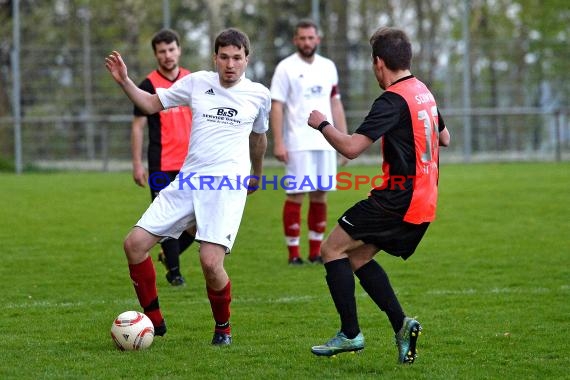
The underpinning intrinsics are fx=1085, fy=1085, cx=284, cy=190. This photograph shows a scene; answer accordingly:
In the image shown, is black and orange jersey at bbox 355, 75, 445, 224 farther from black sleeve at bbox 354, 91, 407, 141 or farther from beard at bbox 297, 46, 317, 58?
beard at bbox 297, 46, 317, 58

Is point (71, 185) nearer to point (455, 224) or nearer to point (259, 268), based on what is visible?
point (455, 224)

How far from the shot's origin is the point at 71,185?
1880 cm

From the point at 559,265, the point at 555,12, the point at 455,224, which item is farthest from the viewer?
the point at 555,12

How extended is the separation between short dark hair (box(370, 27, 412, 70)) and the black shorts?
775mm

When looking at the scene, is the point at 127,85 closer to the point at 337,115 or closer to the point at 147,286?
the point at 147,286

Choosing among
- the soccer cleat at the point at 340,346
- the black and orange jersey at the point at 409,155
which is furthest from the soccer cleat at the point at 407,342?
the black and orange jersey at the point at 409,155

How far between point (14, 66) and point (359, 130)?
19.0 m

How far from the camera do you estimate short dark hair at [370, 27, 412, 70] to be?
236 inches

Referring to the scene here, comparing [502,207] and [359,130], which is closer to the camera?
[359,130]

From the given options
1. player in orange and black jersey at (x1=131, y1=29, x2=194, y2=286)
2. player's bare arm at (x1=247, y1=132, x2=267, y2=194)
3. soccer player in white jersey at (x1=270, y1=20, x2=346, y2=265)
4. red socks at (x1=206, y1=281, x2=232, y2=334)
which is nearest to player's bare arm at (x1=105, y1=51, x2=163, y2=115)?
player's bare arm at (x1=247, y1=132, x2=267, y2=194)

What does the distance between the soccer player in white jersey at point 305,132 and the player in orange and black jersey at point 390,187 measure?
4396 millimetres

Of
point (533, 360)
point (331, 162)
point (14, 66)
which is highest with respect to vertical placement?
point (14, 66)

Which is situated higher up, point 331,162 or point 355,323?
point 331,162

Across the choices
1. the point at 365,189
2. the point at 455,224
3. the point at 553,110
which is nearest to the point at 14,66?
the point at 365,189
